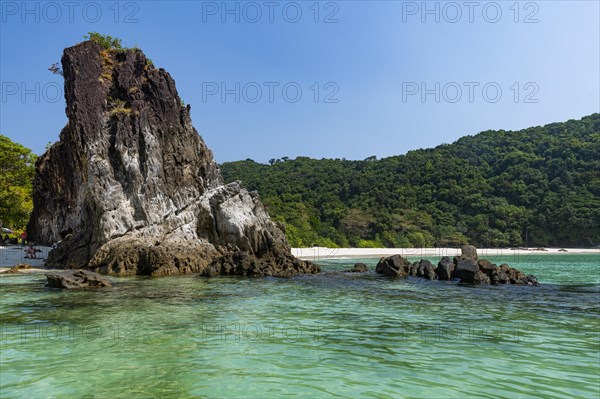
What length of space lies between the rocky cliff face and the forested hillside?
2940 cm

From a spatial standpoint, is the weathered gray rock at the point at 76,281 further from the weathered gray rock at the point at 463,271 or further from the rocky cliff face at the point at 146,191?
the weathered gray rock at the point at 463,271

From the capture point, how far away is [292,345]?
9.17 metres

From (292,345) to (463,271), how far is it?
53.2 feet

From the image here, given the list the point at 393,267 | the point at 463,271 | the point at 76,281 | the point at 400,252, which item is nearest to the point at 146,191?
the point at 76,281

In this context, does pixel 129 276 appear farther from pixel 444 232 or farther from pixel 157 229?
pixel 444 232

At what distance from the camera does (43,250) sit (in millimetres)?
34375

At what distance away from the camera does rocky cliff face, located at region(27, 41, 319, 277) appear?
24469mm

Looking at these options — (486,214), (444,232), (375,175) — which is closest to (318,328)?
(444,232)

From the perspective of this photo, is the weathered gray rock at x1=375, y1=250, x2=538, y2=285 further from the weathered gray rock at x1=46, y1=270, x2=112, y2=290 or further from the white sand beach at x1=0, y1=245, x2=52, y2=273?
the white sand beach at x1=0, y1=245, x2=52, y2=273

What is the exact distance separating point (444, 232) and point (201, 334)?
2815 inches

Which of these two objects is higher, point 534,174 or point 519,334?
point 534,174

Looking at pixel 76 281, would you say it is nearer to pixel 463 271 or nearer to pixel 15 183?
pixel 463 271

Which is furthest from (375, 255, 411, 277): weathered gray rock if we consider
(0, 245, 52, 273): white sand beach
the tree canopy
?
the tree canopy

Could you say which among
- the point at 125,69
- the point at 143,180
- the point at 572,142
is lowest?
the point at 143,180
